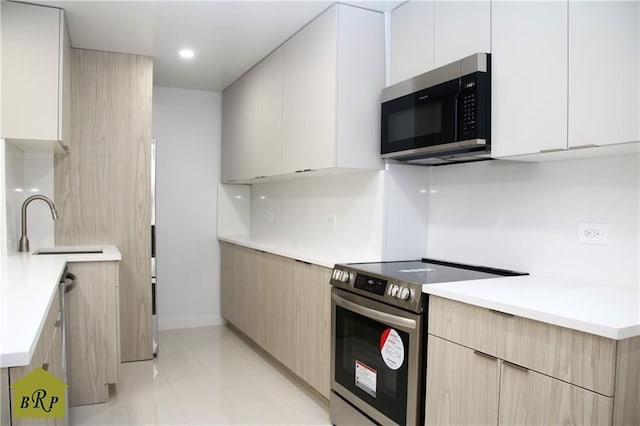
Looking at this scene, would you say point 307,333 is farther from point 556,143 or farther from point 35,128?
point 35,128

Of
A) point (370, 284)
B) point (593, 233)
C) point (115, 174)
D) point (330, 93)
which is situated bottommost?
point (370, 284)

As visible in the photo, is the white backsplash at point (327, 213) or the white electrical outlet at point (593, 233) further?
the white backsplash at point (327, 213)

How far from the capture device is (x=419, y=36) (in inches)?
99.6

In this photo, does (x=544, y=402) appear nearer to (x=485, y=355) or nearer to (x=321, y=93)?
(x=485, y=355)

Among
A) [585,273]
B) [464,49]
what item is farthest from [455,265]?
[464,49]

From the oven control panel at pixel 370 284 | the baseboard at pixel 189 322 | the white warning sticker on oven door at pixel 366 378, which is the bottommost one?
the baseboard at pixel 189 322

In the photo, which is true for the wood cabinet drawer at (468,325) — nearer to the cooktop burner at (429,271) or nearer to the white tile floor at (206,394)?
the cooktop burner at (429,271)

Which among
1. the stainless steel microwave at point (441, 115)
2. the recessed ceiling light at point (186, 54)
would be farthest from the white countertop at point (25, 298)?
the stainless steel microwave at point (441, 115)

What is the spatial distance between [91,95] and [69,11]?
85 cm

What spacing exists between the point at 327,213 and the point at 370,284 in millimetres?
1202

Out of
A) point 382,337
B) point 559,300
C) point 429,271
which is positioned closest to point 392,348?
point 382,337

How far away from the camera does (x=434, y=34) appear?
2426mm

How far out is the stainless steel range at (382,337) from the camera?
200 cm

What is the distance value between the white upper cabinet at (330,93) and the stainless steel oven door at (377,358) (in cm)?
84
